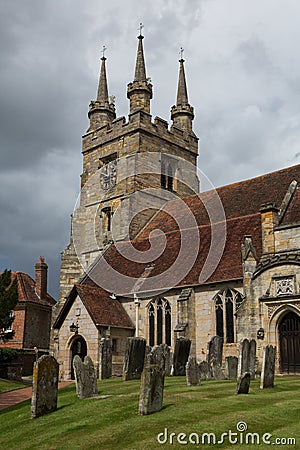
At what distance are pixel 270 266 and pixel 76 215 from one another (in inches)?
859

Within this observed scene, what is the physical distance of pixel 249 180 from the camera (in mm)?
31891

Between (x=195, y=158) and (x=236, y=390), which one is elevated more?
(x=195, y=158)

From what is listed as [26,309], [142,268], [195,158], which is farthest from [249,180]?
[26,309]

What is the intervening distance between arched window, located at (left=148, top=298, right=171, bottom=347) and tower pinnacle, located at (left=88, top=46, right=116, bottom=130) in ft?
66.0

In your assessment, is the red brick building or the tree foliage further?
the red brick building

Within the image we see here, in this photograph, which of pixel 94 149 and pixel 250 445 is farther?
pixel 94 149

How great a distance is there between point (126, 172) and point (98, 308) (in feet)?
45.6

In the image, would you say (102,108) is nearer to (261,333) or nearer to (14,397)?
(261,333)

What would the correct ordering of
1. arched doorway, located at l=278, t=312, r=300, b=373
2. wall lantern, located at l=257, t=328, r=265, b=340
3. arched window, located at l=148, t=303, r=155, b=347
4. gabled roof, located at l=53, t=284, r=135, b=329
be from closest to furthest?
arched doorway, located at l=278, t=312, r=300, b=373 → wall lantern, located at l=257, t=328, r=265, b=340 → gabled roof, located at l=53, t=284, r=135, b=329 → arched window, located at l=148, t=303, r=155, b=347

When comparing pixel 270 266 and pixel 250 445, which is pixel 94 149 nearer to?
pixel 270 266

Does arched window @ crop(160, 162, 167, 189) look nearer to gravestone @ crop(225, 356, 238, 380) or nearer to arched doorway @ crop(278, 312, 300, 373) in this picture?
arched doorway @ crop(278, 312, 300, 373)

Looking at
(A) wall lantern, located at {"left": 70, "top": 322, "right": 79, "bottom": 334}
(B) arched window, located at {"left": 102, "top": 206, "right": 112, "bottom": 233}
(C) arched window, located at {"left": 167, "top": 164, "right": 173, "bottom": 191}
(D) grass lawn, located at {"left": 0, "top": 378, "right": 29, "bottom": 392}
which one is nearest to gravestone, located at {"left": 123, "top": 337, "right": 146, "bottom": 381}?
(D) grass lawn, located at {"left": 0, "top": 378, "right": 29, "bottom": 392}

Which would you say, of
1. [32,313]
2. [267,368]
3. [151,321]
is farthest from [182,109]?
[267,368]

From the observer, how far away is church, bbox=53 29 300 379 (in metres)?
21.3
